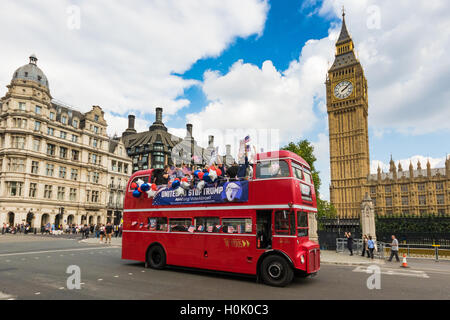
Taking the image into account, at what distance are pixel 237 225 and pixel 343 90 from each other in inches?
3700

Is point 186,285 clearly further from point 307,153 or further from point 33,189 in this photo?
point 33,189

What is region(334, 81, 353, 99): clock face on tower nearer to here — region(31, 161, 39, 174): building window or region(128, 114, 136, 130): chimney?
region(128, 114, 136, 130): chimney

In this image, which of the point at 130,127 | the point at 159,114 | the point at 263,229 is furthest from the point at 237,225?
the point at 130,127

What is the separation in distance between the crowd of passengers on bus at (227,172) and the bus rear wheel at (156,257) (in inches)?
114

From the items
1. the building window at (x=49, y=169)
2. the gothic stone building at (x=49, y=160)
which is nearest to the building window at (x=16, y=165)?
the gothic stone building at (x=49, y=160)

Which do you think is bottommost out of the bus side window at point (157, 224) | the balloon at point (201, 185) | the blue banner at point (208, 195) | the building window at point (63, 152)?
the bus side window at point (157, 224)

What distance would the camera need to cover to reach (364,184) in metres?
87.4

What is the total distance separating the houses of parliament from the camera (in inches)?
3211

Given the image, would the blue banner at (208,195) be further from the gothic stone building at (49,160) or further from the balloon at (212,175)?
the gothic stone building at (49,160)

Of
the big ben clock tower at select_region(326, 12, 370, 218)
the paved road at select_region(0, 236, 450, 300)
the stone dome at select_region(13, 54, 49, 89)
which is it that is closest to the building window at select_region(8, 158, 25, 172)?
the stone dome at select_region(13, 54, 49, 89)

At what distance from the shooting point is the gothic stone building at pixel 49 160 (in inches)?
1581
